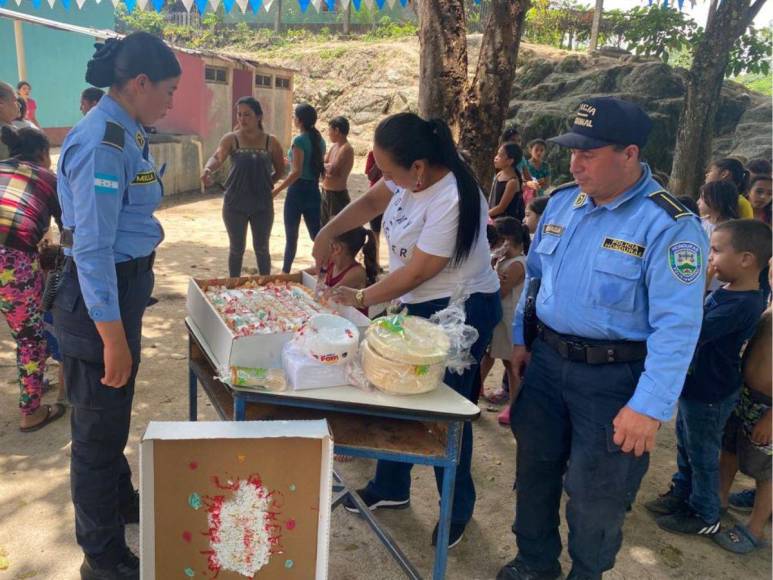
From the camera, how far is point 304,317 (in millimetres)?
2775

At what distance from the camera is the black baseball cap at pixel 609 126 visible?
206 cm

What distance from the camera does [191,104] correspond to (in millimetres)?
13211

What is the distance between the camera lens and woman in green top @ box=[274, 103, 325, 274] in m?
6.70

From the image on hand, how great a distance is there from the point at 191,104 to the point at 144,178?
12.0 m

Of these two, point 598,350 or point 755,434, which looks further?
point 755,434

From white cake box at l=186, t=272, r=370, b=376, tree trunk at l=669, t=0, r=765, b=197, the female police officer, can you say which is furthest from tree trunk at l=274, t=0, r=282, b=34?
the female police officer

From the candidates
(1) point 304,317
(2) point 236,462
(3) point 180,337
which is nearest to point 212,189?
(3) point 180,337

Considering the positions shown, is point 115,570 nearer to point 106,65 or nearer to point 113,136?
point 113,136

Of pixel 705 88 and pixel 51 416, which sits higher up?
pixel 705 88

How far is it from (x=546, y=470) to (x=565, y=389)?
17.2 inches

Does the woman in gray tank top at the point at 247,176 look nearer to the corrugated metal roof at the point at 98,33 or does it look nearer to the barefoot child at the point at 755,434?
the barefoot child at the point at 755,434

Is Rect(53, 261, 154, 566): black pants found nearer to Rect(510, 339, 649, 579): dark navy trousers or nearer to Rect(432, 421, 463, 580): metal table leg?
Rect(432, 421, 463, 580): metal table leg

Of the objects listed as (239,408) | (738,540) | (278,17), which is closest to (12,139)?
(239,408)

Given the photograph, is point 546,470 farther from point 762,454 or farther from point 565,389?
point 762,454
